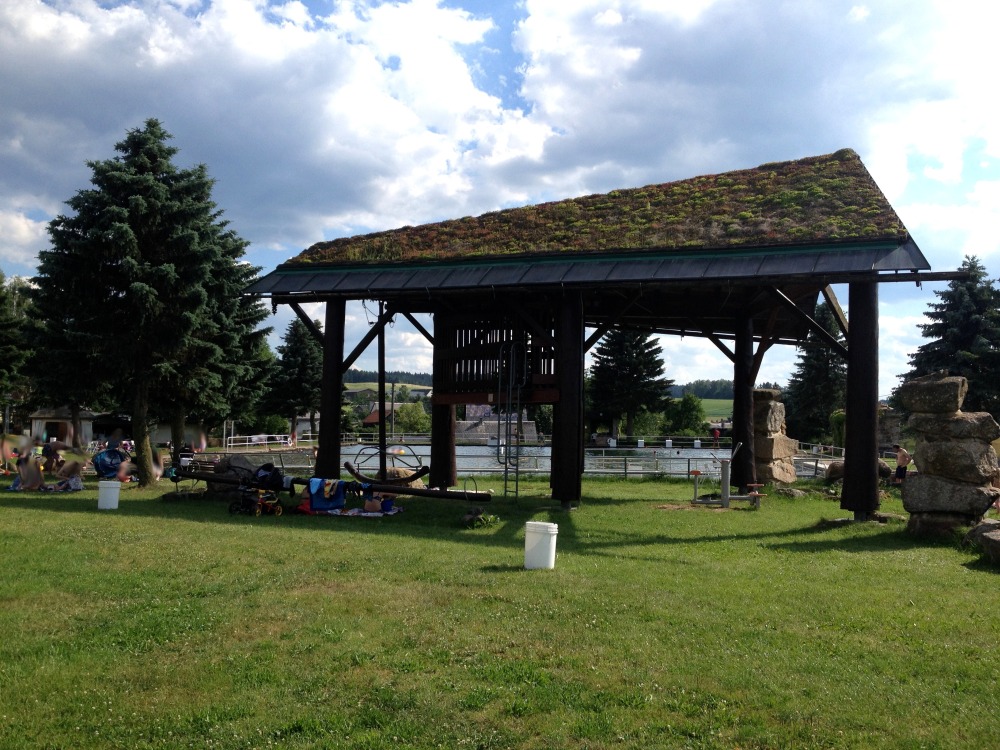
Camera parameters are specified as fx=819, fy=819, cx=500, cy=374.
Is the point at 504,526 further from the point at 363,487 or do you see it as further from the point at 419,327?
the point at 419,327

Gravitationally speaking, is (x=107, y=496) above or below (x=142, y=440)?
below

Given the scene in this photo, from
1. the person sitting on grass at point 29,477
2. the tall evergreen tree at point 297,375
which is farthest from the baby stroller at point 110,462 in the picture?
the tall evergreen tree at point 297,375

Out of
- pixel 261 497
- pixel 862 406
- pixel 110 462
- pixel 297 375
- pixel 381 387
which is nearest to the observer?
pixel 862 406

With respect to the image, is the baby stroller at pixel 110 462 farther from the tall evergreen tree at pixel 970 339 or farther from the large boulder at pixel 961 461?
the tall evergreen tree at pixel 970 339

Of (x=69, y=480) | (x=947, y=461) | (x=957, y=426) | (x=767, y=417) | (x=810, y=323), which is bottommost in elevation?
(x=69, y=480)

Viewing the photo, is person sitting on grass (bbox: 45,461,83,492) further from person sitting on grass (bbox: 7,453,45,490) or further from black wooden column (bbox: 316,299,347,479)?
black wooden column (bbox: 316,299,347,479)

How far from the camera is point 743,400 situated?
22.1 meters

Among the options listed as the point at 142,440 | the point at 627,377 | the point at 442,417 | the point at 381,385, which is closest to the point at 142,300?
the point at 142,440

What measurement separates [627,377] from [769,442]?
41475 mm

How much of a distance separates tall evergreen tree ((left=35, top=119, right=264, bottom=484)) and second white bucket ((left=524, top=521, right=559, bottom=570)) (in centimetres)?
1467

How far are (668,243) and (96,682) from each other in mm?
13906

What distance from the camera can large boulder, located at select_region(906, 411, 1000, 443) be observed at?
13.8m

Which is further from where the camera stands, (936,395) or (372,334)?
(372,334)

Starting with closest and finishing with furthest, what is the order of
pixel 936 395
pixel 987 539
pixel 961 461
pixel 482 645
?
pixel 482 645, pixel 987 539, pixel 961 461, pixel 936 395
